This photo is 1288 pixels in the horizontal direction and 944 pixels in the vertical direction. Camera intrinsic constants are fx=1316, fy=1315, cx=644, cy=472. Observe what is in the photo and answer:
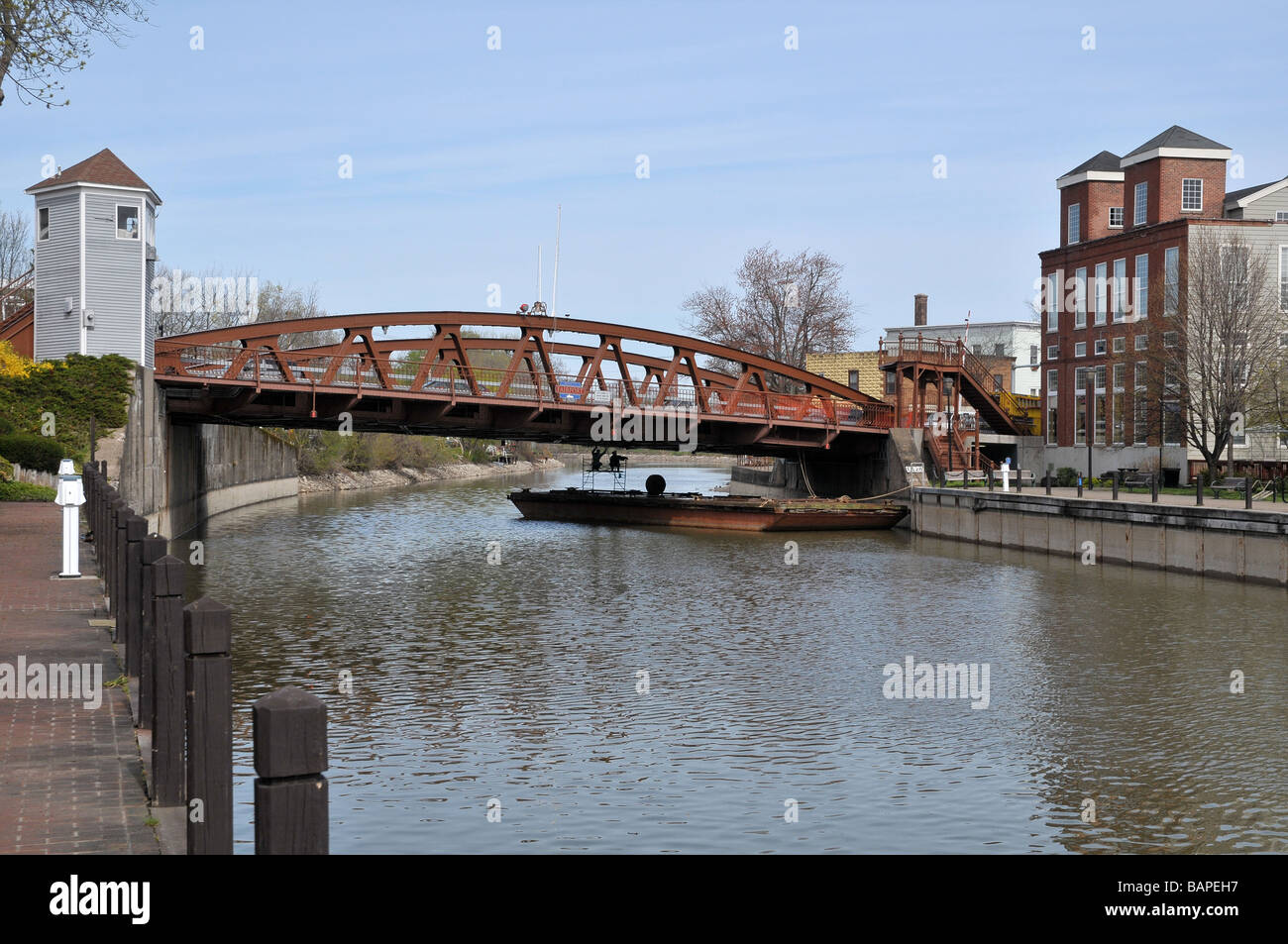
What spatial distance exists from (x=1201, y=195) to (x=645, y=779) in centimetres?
4836

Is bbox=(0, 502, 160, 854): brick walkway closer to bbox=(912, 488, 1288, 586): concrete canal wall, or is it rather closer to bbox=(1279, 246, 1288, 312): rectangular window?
bbox=(912, 488, 1288, 586): concrete canal wall

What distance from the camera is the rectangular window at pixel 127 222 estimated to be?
39344 millimetres

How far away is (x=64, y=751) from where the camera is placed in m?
9.71

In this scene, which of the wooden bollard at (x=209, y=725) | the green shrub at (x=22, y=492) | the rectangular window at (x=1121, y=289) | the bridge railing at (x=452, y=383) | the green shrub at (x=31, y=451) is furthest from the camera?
the rectangular window at (x=1121, y=289)

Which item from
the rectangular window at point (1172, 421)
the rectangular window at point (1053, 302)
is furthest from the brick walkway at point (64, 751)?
the rectangular window at point (1053, 302)

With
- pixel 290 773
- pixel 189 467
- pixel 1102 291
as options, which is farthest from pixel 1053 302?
pixel 290 773

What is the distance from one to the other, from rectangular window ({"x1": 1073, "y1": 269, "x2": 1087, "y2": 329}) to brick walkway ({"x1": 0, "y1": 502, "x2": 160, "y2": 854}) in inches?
1941

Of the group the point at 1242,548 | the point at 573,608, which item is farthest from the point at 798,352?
the point at 573,608

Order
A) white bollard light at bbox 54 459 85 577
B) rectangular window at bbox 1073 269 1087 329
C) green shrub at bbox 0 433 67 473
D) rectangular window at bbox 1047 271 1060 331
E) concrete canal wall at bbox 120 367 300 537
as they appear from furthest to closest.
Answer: rectangular window at bbox 1047 271 1060 331, rectangular window at bbox 1073 269 1087 329, concrete canal wall at bbox 120 367 300 537, green shrub at bbox 0 433 67 473, white bollard light at bbox 54 459 85 577

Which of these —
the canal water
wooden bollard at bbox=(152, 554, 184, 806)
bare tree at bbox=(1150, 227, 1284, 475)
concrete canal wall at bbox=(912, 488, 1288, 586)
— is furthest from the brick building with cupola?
wooden bollard at bbox=(152, 554, 184, 806)

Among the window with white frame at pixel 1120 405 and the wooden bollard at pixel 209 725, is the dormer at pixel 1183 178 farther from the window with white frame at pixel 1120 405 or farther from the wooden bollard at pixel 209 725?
the wooden bollard at pixel 209 725

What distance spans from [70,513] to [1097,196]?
51.3 metres

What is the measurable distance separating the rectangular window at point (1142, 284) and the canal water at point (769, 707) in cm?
2297

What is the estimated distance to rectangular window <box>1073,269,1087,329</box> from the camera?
58031 millimetres
